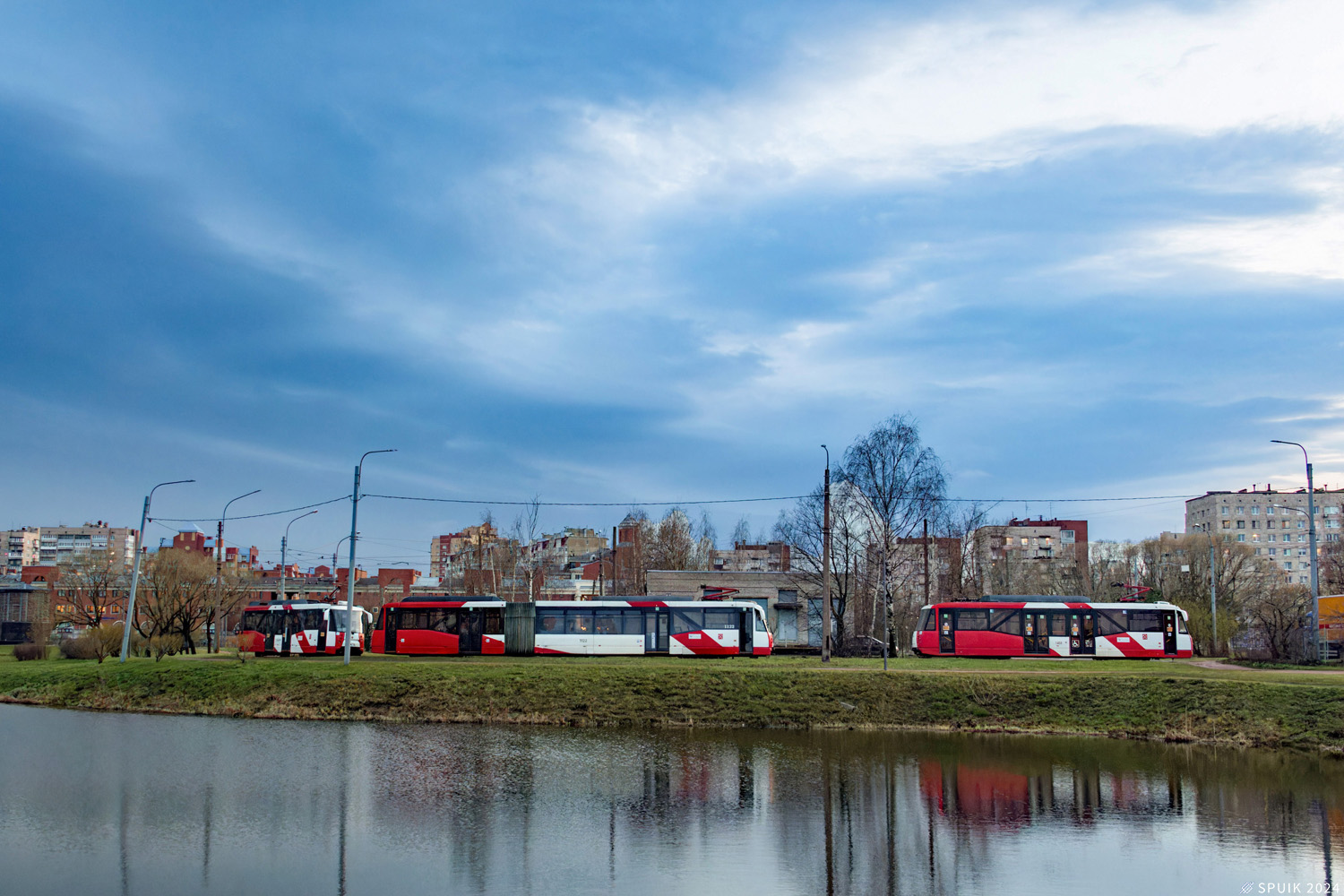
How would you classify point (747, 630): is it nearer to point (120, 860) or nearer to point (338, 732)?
point (338, 732)

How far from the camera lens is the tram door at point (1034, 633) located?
45.1 metres

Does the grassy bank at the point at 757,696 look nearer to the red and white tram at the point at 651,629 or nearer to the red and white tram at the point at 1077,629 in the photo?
the red and white tram at the point at 1077,629

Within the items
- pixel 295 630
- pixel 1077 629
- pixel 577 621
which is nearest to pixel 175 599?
pixel 295 630

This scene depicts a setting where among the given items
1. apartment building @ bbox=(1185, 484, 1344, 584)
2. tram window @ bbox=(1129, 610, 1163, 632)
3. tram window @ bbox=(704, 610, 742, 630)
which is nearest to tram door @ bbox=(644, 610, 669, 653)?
tram window @ bbox=(704, 610, 742, 630)

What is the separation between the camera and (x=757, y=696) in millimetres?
33188

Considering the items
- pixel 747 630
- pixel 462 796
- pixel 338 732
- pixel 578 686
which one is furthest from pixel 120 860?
pixel 747 630

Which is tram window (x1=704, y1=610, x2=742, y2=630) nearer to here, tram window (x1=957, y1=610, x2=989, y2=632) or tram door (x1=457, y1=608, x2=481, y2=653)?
tram window (x1=957, y1=610, x2=989, y2=632)

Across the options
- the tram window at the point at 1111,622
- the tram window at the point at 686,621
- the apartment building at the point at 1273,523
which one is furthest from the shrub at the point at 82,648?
the apartment building at the point at 1273,523

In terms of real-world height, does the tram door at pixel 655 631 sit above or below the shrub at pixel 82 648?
above

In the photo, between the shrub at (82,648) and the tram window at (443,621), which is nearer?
the tram window at (443,621)

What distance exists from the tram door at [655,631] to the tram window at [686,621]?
0.41m

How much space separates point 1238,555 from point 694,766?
3407 inches

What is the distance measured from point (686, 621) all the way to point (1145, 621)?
20785mm

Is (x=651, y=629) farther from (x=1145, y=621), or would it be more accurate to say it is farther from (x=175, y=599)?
(x=175, y=599)
